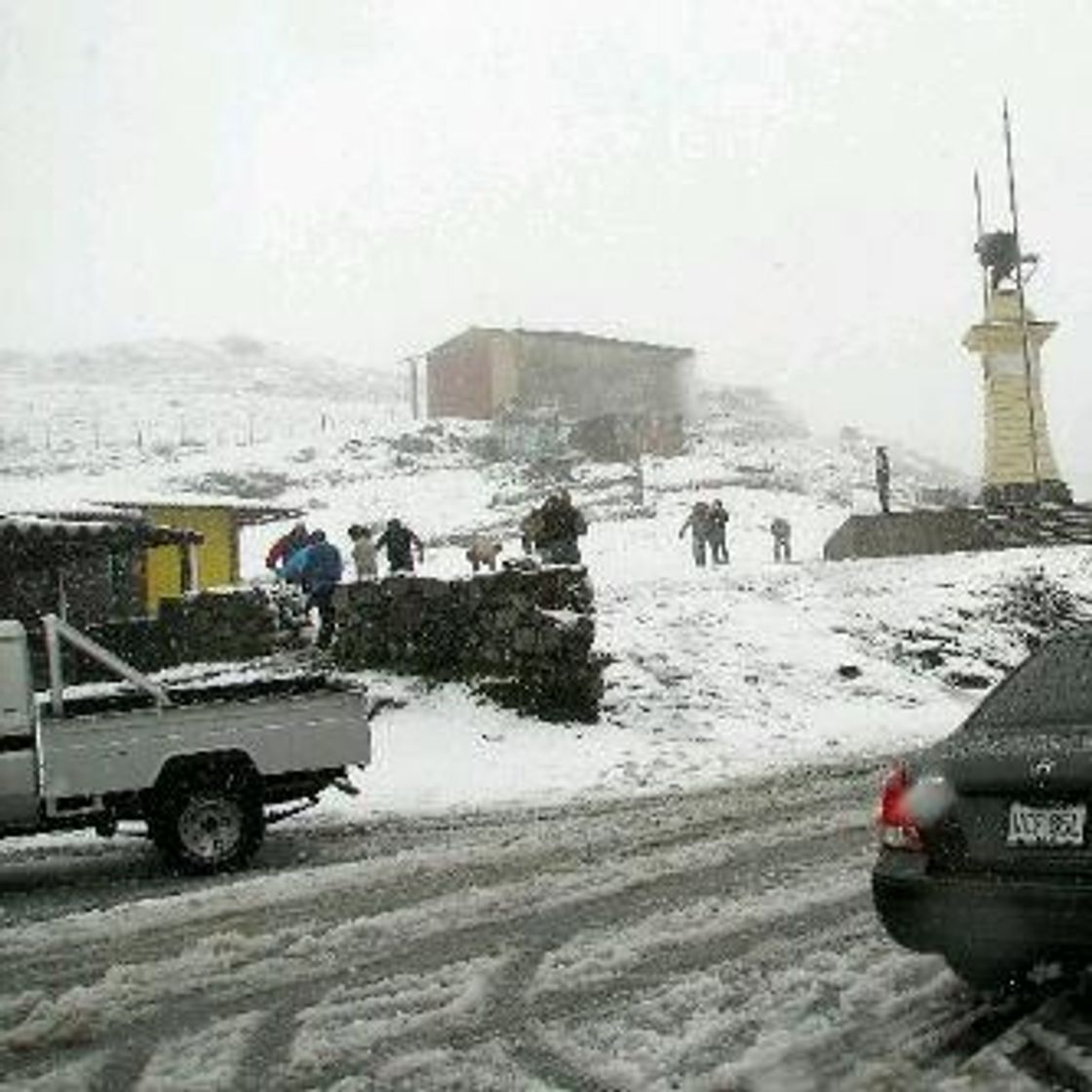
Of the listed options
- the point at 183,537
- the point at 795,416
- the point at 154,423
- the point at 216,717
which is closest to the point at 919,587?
the point at 183,537

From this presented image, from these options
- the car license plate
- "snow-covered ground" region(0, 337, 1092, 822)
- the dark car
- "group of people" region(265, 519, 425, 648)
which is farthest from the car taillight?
"group of people" region(265, 519, 425, 648)

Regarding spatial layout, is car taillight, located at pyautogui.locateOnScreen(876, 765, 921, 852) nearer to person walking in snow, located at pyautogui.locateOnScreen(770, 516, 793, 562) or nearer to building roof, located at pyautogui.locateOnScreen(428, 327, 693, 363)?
person walking in snow, located at pyautogui.locateOnScreen(770, 516, 793, 562)

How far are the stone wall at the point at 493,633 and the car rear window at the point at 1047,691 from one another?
10.4 metres

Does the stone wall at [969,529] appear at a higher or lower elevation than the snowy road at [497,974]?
higher

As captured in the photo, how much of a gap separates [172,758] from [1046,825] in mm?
6821

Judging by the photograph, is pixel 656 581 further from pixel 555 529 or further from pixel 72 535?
pixel 72 535

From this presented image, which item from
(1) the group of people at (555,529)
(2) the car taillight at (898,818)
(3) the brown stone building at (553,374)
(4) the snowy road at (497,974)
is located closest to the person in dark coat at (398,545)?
(1) the group of people at (555,529)

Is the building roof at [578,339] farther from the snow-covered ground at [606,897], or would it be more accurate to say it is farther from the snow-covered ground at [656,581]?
the snow-covered ground at [606,897]

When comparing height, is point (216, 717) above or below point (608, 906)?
above

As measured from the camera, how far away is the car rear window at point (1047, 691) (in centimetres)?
565

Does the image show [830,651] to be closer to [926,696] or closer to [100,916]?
[926,696]

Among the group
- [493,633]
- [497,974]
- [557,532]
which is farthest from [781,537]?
[497,974]

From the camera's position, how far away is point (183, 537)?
2558 centimetres

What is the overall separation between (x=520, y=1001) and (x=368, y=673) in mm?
11468
